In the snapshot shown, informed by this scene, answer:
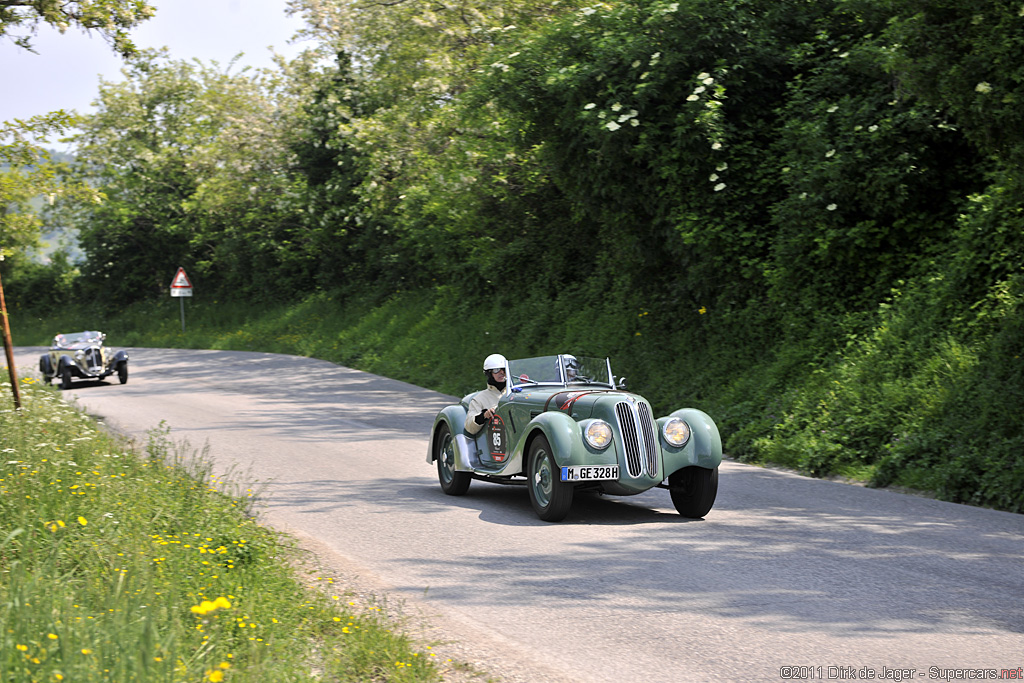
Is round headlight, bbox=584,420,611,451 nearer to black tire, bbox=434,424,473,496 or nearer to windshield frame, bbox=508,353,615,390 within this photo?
windshield frame, bbox=508,353,615,390

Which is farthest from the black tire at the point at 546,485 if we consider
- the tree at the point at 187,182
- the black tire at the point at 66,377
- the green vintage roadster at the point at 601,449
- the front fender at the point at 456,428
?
the tree at the point at 187,182

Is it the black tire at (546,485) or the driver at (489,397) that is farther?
the driver at (489,397)

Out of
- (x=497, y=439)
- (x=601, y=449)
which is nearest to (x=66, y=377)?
(x=497, y=439)

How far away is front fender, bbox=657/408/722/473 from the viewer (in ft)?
29.0

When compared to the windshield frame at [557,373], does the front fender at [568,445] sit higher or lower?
lower

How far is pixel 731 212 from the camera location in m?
16.3

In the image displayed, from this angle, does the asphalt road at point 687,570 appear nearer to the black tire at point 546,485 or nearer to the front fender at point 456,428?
the black tire at point 546,485

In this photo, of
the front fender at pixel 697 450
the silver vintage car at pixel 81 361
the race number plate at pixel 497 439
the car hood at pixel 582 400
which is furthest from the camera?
the silver vintage car at pixel 81 361

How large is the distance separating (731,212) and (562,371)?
706cm

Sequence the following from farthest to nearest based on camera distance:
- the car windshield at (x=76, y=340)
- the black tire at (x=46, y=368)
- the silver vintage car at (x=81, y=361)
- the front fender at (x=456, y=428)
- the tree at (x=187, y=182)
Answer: the tree at (x=187, y=182)
the car windshield at (x=76, y=340)
the black tire at (x=46, y=368)
the silver vintage car at (x=81, y=361)
the front fender at (x=456, y=428)

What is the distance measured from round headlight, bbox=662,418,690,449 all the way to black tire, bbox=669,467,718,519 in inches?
11.1

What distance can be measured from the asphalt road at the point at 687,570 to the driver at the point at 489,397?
788 millimetres

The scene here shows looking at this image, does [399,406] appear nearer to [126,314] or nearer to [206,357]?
[206,357]

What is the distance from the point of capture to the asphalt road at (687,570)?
17.3 feet
